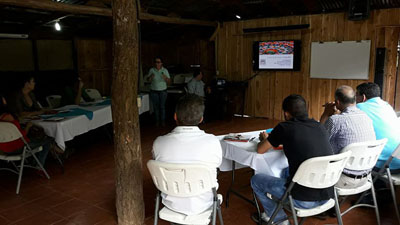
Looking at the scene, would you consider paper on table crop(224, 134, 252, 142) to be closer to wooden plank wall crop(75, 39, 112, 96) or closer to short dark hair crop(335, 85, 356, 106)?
short dark hair crop(335, 85, 356, 106)

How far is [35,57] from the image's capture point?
7.31 m

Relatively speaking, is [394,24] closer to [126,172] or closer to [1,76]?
[126,172]

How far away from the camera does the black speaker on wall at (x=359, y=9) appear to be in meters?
6.06

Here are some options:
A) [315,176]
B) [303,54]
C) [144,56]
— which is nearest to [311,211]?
[315,176]

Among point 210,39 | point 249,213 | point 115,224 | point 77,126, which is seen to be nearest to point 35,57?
point 77,126

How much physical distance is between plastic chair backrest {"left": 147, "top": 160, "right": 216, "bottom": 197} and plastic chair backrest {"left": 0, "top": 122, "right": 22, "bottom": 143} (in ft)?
7.73

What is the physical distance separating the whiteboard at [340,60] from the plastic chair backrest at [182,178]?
5.47 metres

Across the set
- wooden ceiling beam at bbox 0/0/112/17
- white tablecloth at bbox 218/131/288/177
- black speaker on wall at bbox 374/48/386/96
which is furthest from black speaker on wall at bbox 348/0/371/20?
white tablecloth at bbox 218/131/288/177

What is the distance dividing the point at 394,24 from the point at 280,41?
2252 mm

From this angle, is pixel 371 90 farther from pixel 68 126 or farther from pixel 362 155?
pixel 68 126

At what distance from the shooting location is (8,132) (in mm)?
3643

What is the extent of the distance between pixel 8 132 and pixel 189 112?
250 centimetres

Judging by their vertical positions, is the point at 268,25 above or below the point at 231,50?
above

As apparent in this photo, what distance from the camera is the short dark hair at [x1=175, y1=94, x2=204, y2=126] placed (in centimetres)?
224
